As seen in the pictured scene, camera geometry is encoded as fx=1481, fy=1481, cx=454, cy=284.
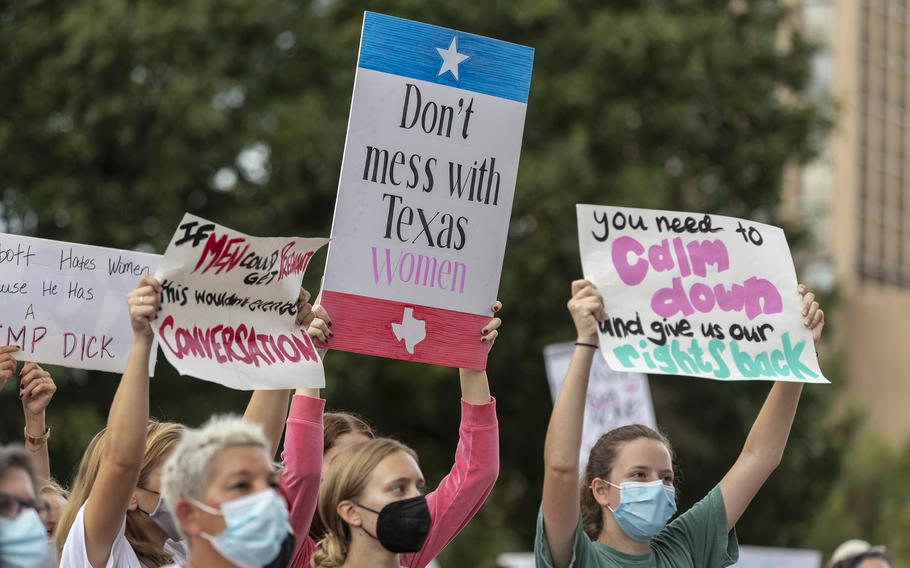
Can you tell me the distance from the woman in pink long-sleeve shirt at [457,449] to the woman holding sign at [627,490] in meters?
0.37

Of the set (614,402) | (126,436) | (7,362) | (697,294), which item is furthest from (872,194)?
(126,436)

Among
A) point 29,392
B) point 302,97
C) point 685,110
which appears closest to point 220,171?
point 302,97

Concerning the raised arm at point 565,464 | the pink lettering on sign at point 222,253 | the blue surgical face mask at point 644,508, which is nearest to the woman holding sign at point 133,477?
the pink lettering on sign at point 222,253

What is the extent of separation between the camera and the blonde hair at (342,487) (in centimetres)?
473

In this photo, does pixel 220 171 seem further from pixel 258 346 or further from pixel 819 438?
pixel 258 346

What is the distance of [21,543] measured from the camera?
3.53 meters

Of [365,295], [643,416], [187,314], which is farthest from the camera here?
[643,416]

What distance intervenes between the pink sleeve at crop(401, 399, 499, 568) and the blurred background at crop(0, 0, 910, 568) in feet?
28.3

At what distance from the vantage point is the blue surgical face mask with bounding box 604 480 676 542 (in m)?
4.81

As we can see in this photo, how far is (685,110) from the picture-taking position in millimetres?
17438

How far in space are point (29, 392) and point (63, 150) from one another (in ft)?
32.2

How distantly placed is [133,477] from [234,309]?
683 mm

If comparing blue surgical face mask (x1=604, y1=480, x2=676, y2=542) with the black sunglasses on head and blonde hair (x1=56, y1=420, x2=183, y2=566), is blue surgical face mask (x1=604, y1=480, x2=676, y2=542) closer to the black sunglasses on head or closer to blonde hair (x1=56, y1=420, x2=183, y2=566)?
blonde hair (x1=56, y1=420, x2=183, y2=566)

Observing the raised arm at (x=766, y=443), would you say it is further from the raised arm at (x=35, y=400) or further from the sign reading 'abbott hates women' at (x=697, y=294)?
the raised arm at (x=35, y=400)
